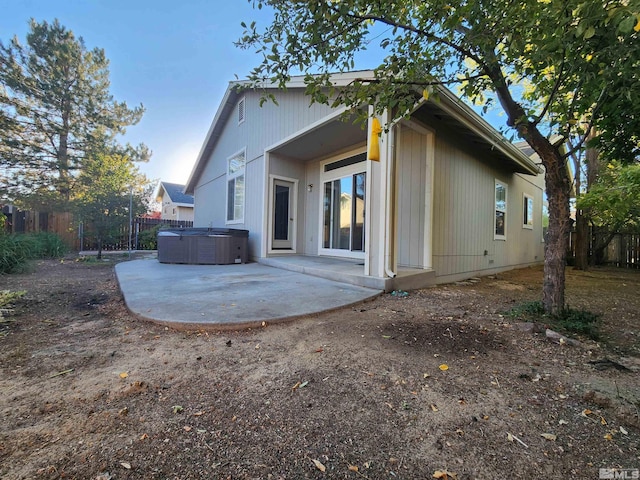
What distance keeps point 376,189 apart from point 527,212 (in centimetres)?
829

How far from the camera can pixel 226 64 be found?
876 cm

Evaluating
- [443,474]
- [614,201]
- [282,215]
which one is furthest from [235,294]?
[614,201]

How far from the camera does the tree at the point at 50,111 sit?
479 inches

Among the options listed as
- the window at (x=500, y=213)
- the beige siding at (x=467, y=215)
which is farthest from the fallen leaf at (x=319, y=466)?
the window at (x=500, y=213)

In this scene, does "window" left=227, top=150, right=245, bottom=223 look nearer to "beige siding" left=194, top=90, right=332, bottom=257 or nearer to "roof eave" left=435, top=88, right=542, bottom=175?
"beige siding" left=194, top=90, right=332, bottom=257

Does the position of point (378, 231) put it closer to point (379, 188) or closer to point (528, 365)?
point (379, 188)

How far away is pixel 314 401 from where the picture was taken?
1.70m

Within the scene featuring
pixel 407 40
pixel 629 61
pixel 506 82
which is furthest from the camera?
pixel 506 82

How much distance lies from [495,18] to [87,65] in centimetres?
1832

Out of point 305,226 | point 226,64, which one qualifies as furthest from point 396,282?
point 226,64

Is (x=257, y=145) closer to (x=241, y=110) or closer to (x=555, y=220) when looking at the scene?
(x=241, y=110)

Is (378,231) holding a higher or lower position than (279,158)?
lower

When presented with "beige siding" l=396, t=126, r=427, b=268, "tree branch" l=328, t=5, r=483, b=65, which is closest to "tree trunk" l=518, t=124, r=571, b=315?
"tree branch" l=328, t=5, r=483, b=65

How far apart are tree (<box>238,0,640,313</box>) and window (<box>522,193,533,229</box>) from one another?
24.6ft
